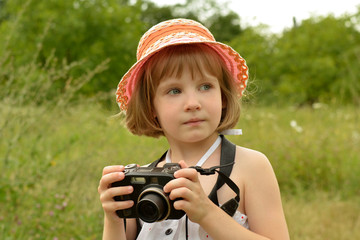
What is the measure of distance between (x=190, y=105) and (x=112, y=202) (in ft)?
1.27

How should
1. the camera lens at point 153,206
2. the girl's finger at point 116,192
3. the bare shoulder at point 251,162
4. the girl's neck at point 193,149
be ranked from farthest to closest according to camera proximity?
1. the girl's neck at point 193,149
2. the bare shoulder at point 251,162
3. the girl's finger at point 116,192
4. the camera lens at point 153,206

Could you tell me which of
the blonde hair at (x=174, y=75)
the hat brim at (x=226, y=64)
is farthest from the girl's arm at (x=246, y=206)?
the hat brim at (x=226, y=64)

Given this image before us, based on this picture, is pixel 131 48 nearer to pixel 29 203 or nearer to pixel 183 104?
pixel 29 203

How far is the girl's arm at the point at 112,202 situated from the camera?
1.24 meters

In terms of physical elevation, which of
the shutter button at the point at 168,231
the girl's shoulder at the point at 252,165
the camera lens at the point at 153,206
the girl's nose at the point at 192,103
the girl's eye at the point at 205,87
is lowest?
the shutter button at the point at 168,231

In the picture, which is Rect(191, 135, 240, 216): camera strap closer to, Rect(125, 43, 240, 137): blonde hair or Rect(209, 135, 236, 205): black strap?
Rect(209, 135, 236, 205): black strap

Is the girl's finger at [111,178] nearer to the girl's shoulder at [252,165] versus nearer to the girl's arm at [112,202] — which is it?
the girl's arm at [112,202]

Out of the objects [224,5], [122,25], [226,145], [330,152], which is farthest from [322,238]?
[224,5]

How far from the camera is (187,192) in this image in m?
1.14

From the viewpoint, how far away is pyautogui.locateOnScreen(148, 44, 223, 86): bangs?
1.38 metres

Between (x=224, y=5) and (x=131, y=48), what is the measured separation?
31.0 feet

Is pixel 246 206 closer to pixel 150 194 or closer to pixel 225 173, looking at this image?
pixel 225 173

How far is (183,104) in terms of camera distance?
1.35 metres

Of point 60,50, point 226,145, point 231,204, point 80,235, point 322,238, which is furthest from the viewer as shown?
point 60,50
